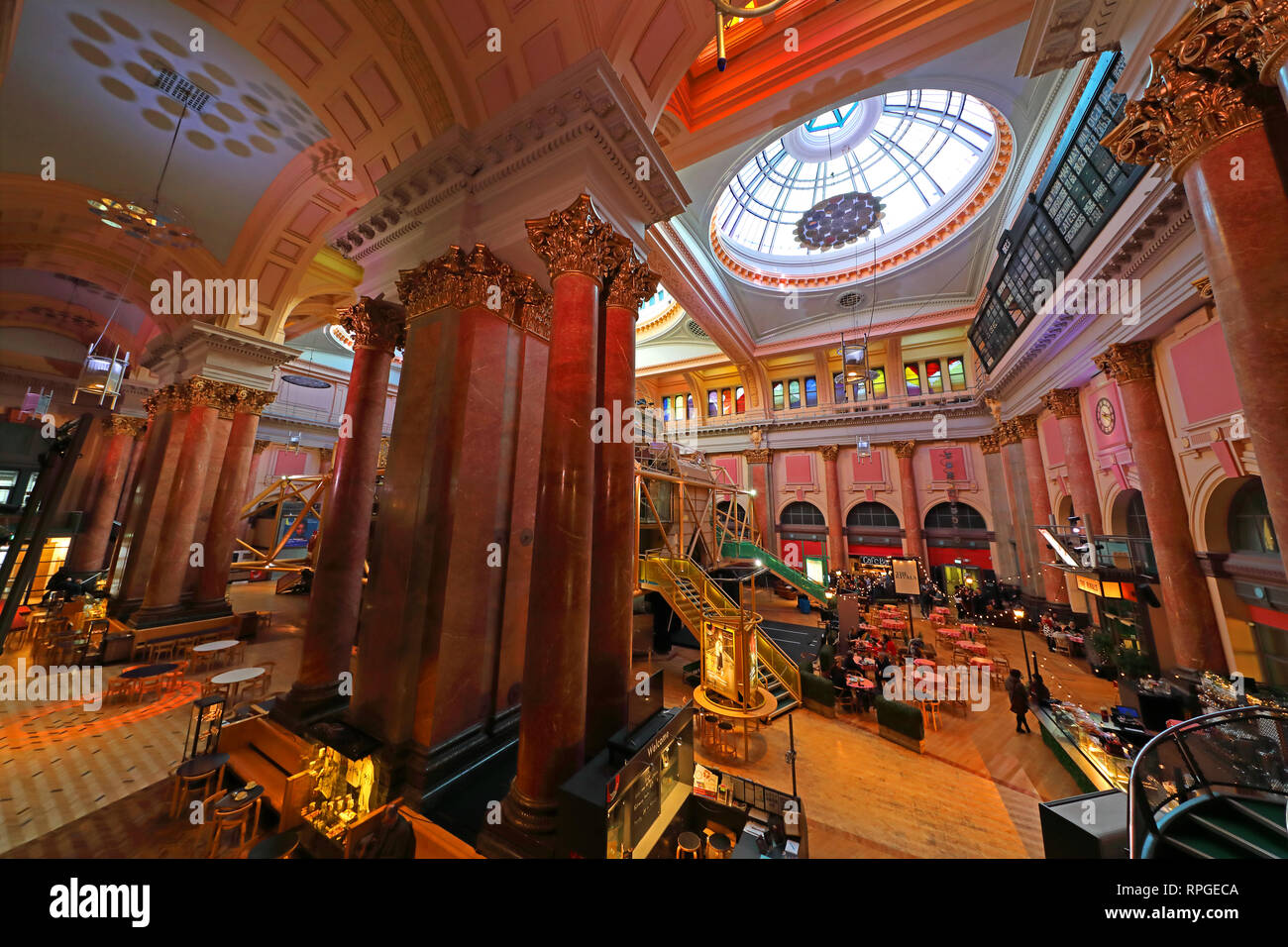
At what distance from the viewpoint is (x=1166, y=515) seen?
7.88 m

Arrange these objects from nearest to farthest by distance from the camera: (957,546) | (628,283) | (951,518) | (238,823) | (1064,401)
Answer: (238,823)
(628,283)
(1064,401)
(957,546)
(951,518)

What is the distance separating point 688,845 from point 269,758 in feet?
16.7

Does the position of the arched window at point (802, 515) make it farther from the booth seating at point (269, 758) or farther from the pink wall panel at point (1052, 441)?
the booth seating at point (269, 758)

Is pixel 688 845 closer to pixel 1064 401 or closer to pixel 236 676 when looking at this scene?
pixel 236 676

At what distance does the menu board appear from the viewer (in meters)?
3.35

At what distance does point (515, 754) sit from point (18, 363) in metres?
22.5

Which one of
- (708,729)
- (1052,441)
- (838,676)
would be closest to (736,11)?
(708,729)

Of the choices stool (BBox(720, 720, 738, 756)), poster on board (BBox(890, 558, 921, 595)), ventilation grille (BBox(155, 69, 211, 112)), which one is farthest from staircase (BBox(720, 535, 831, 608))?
ventilation grille (BBox(155, 69, 211, 112))

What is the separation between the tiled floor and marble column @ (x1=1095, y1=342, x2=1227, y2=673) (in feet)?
52.5

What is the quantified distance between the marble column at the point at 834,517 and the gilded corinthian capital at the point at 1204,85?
635 inches

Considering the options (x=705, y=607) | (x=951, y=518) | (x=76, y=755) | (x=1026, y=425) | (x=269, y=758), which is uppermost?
(x=1026, y=425)

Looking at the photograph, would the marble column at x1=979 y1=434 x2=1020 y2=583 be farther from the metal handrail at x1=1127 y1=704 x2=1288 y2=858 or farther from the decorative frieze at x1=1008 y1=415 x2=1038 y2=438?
the metal handrail at x1=1127 y1=704 x2=1288 y2=858

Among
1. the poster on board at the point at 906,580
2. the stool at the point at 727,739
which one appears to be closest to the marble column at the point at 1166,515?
the poster on board at the point at 906,580
